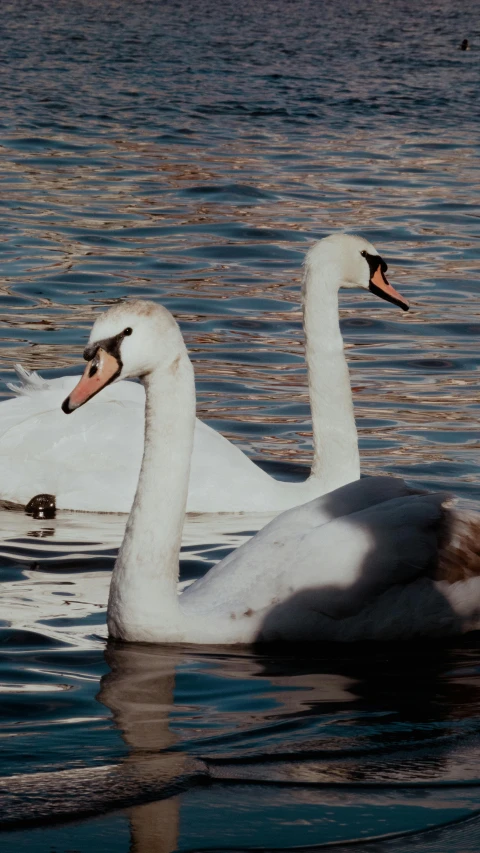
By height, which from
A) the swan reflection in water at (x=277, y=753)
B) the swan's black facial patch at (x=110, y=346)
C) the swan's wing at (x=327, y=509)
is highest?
the swan's black facial patch at (x=110, y=346)

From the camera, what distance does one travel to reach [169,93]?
2295 centimetres

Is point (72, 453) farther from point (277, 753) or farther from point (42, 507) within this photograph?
point (277, 753)

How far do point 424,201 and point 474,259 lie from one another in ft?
9.62

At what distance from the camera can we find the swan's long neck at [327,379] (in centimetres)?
719

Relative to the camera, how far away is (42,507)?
7.18 m

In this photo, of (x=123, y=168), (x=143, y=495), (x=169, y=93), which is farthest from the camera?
(x=169, y=93)

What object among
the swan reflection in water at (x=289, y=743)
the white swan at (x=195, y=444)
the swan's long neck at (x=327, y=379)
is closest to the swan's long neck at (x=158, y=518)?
the swan reflection in water at (x=289, y=743)

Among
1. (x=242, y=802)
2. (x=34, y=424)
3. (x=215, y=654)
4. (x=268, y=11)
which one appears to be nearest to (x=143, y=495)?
(x=215, y=654)

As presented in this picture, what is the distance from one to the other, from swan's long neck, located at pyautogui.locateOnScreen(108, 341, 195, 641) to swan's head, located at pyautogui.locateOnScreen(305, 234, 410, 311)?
2276mm

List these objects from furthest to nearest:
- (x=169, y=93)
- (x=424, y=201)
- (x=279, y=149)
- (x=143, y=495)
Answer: (x=169, y=93) < (x=279, y=149) < (x=424, y=201) < (x=143, y=495)

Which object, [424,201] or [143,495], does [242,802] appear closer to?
[143,495]

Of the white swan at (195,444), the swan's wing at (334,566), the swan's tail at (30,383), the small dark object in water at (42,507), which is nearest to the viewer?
the swan's wing at (334,566)

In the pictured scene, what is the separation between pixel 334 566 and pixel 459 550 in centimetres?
49

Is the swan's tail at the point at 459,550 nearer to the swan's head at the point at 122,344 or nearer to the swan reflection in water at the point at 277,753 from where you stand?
the swan reflection in water at the point at 277,753
